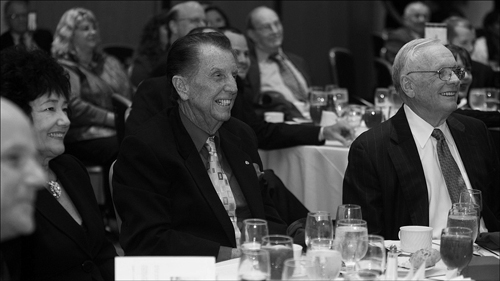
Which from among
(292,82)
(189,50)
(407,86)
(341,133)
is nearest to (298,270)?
(189,50)

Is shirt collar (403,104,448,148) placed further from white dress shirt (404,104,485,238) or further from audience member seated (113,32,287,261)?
audience member seated (113,32,287,261)

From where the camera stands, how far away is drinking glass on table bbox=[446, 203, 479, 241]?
234 cm

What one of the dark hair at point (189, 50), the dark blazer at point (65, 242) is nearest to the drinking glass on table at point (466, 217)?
the dark hair at point (189, 50)

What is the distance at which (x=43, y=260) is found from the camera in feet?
8.39

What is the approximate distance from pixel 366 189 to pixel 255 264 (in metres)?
1.23

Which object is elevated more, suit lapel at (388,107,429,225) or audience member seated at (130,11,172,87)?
audience member seated at (130,11,172,87)

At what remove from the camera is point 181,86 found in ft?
9.95

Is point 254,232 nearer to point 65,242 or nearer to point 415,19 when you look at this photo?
point 65,242

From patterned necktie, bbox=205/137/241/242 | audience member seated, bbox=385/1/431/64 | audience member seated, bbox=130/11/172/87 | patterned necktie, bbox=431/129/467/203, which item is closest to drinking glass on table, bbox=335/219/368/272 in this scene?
patterned necktie, bbox=205/137/241/242

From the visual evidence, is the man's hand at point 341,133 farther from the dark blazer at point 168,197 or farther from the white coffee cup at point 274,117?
the dark blazer at point 168,197

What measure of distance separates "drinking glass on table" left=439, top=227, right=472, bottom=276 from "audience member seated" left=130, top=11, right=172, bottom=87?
14.0 ft

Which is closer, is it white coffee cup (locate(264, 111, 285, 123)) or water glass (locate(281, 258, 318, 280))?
water glass (locate(281, 258, 318, 280))

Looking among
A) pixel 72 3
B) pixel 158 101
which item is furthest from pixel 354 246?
pixel 72 3

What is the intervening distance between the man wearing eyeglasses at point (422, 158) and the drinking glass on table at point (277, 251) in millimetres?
1056
